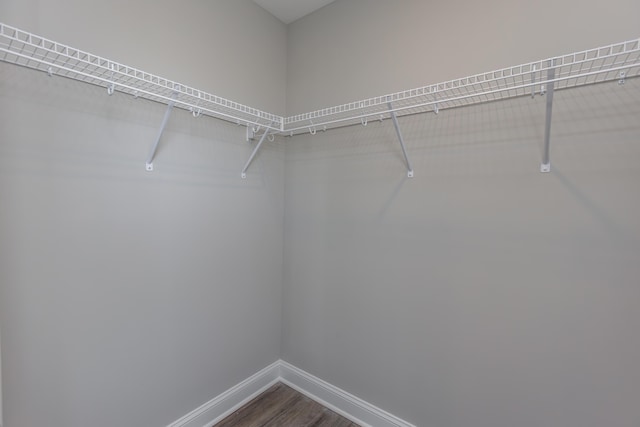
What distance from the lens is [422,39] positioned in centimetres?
155

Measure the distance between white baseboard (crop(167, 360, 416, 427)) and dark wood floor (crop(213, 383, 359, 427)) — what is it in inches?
1.5

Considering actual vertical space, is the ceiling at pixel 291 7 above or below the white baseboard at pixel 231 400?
above

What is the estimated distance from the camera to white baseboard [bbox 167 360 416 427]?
170 cm

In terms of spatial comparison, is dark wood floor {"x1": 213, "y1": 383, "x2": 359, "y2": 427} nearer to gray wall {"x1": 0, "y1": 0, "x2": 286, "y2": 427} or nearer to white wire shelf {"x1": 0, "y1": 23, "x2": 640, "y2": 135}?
gray wall {"x1": 0, "y1": 0, "x2": 286, "y2": 427}

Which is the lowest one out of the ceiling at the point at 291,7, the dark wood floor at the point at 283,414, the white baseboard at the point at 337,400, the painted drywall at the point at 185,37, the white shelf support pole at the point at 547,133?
the dark wood floor at the point at 283,414

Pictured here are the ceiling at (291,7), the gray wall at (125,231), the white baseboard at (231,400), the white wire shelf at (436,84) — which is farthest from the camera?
the ceiling at (291,7)

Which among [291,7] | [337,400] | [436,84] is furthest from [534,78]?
[337,400]

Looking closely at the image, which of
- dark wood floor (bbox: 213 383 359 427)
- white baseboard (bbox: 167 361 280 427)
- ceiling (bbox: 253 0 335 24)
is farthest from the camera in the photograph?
ceiling (bbox: 253 0 335 24)

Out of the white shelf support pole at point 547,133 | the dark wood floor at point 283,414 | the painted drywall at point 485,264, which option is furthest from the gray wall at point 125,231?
the white shelf support pole at point 547,133

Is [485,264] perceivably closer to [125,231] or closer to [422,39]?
[422,39]

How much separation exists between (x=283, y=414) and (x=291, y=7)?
8.89ft

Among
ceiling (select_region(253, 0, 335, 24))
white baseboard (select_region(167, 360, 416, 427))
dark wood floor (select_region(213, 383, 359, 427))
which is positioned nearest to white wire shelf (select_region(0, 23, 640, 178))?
ceiling (select_region(253, 0, 335, 24))

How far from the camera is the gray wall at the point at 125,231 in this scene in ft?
3.64

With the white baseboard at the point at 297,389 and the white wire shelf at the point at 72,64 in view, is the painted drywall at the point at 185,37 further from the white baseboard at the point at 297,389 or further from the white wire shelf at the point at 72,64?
the white baseboard at the point at 297,389
